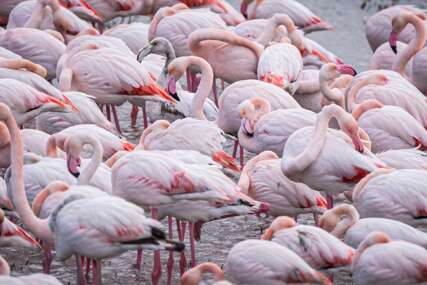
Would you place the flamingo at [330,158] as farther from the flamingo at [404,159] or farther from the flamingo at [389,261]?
the flamingo at [389,261]

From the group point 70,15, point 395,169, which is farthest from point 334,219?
point 70,15

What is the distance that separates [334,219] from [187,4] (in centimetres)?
523

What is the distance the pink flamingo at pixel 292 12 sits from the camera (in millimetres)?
10773

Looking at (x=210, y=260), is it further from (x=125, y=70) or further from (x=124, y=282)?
(x=125, y=70)

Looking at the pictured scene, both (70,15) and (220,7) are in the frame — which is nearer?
(70,15)

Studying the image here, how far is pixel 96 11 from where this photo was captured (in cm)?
1099

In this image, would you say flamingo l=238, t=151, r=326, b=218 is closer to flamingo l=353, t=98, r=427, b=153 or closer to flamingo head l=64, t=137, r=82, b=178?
flamingo l=353, t=98, r=427, b=153

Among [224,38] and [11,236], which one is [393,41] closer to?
[224,38]

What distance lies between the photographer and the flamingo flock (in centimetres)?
581

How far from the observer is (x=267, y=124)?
7.58m

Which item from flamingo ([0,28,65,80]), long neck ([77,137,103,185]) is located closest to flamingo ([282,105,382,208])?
long neck ([77,137,103,185])

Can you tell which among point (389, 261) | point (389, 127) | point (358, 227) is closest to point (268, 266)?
point (389, 261)

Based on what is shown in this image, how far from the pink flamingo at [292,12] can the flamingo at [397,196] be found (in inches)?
174

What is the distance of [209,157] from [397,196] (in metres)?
1.20
